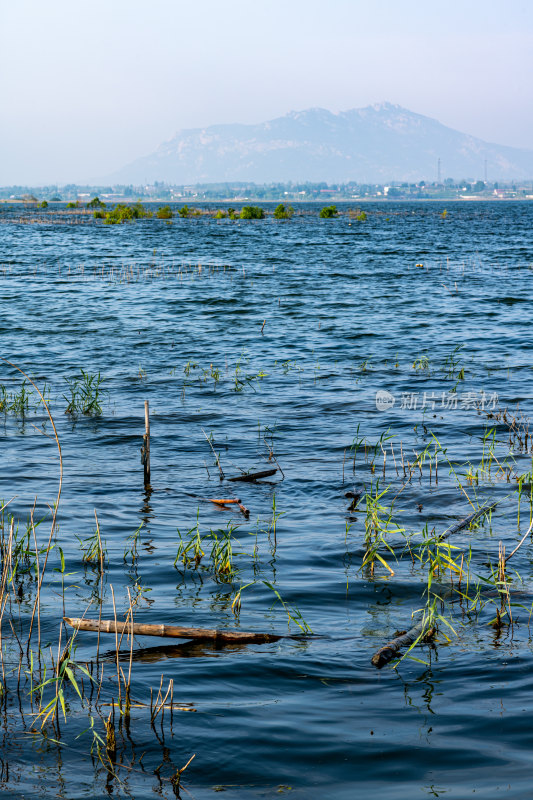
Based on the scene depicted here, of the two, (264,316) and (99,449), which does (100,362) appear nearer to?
(99,449)

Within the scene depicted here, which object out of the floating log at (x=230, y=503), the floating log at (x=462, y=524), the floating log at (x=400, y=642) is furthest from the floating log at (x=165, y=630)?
the floating log at (x=230, y=503)

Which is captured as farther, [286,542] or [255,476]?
[255,476]

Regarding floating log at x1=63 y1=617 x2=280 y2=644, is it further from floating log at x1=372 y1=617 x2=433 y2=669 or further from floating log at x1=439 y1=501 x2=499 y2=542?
floating log at x1=439 y1=501 x2=499 y2=542

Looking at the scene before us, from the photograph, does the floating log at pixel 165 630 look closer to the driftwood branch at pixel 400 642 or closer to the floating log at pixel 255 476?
the driftwood branch at pixel 400 642

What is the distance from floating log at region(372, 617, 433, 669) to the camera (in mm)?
6023

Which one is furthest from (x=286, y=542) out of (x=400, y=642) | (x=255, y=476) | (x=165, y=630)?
(x=165, y=630)

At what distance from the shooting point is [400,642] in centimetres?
617

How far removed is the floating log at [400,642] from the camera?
237 inches

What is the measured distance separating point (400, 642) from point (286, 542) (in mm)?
3162

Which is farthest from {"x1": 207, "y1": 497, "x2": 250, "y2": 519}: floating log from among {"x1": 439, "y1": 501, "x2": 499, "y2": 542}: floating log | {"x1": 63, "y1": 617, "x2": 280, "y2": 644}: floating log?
{"x1": 63, "y1": 617, "x2": 280, "y2": 644}: floating log

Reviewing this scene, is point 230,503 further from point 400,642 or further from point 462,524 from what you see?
point 400,642

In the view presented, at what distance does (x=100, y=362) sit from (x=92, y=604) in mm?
14104

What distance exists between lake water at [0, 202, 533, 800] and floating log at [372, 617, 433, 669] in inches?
5.0

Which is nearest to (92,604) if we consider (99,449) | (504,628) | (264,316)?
(504,628)
